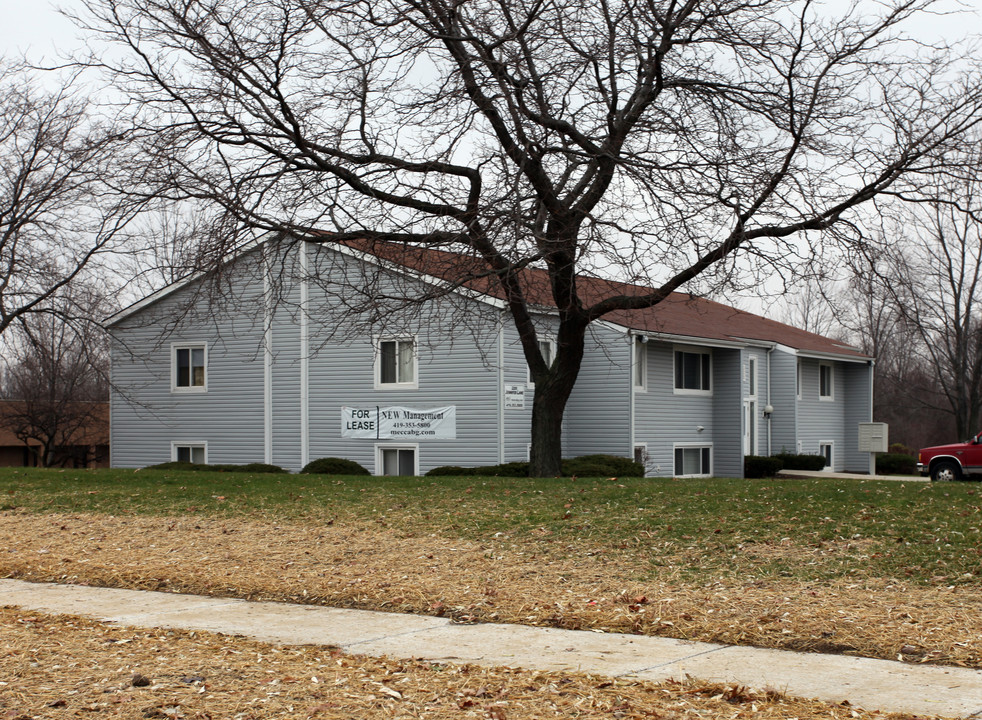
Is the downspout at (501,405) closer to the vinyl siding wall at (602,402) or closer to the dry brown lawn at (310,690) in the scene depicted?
the vinyl siding wall at (602,402)

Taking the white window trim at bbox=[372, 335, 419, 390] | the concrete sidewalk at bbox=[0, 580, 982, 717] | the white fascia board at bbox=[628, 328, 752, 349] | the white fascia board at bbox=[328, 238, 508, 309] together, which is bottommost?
the concrete sidewalk at bbox=[0, 580, 982, 717]

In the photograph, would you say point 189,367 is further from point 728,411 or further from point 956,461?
point 956,461

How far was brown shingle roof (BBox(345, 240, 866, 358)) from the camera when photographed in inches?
637

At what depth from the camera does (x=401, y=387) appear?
26.7m

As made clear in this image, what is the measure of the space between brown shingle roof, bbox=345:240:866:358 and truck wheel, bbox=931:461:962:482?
6380 millimetres

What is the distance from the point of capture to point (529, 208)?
50.0ft

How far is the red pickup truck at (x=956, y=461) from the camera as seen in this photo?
26203 mm

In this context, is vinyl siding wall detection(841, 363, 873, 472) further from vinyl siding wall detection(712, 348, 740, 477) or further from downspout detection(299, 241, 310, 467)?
downspout detection(299, 241, 310, 467)

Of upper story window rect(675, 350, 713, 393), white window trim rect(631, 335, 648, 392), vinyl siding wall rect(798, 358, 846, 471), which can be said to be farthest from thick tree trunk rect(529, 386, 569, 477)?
vinyl siding wall rect(798, 358, 846, 471)

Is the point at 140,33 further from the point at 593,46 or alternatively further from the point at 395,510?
the point at 395,510

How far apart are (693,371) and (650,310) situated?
5752 millimetres

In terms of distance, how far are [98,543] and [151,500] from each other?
3219 mm

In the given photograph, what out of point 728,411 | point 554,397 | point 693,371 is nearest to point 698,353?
point 693,371

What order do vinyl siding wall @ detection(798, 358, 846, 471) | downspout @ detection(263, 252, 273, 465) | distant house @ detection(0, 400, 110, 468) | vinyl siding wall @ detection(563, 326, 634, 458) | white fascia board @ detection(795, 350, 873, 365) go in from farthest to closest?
distant house @ detection(0, 400, 110, 468) → vinyl siding wall @ detection(798, 358, 846, 471) → white fascia board @ detection(795, 350, 873, 365) → downspout @ detection(263, 252, 273, 465) → vinyl siding wall @ detection(563, 326, 634, 458)
